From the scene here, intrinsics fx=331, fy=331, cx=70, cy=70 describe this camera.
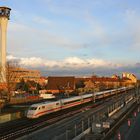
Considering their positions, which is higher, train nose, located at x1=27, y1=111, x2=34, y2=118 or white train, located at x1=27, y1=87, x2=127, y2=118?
white train, located at x1=27, y1=87, x2=127, y2=118

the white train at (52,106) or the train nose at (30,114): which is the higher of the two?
the white train at (52,106)

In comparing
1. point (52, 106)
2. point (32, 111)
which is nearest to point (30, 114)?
point (32, 111)

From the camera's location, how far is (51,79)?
5842 inches

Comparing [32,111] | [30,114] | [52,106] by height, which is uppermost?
[52,106]

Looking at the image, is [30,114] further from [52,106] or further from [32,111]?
[52,106]

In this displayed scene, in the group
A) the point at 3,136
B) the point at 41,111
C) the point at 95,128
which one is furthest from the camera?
the point at 41,111

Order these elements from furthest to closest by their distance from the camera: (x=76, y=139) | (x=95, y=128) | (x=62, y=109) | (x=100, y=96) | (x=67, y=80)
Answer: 1. (x=67, y=80)
2. (x=100, y=96)
3. (x=62, y=109)
4. (x=95, y=128)
5. (x=76, y=139)

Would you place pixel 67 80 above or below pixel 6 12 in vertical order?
below

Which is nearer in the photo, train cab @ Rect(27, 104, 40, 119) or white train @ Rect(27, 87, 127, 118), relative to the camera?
train cab @ Rect(27, 104, 40, 119)

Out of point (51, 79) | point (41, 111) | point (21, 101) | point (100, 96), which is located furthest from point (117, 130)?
point (51, 79)

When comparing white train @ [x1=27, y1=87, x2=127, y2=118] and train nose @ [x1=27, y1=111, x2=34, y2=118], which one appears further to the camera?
white train @ [x1=27, y1=87, x2=127, y2=118]

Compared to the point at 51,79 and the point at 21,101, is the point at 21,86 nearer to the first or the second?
the point at 51,79

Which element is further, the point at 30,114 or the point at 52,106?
the point at 52,106

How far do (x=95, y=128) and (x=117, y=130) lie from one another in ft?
24.1
